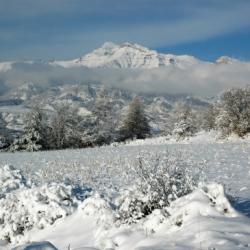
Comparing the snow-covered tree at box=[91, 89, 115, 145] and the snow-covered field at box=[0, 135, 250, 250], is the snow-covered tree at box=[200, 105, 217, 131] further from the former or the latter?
the snow-covered field at box=[0, 135, 250, 250]

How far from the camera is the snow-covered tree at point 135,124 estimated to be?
69.1 m

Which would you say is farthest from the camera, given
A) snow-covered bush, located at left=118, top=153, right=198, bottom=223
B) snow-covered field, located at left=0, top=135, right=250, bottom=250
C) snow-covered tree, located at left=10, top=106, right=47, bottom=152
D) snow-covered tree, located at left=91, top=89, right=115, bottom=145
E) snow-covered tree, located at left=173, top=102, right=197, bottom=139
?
snow-covered tree, located at left=91, top=89, right=115, bottom=145

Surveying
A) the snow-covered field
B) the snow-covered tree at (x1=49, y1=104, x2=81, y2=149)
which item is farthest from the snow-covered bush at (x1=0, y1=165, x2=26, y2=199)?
the snow-covered tree at (x1=49, y1=104, x2=81, y2=149)

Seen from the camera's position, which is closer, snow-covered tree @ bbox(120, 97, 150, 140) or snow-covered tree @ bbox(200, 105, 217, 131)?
snow-covered tree @ bbox(120, 97, 150, 140)

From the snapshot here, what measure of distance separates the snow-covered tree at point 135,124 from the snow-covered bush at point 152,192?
57376 mm

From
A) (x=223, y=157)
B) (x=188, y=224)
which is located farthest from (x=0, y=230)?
(x=223, y=157)

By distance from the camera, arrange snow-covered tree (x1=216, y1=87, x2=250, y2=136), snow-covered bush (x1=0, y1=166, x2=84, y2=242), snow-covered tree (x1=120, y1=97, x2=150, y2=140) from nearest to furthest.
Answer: snow-covered bush (x1=0, y1=166, x2=84, y2=242), snow-covered tree (x1=216, y1=87, x2=250, y2=136), snow-covered tree (x1=120, y1=97, x2=150, y2=140)

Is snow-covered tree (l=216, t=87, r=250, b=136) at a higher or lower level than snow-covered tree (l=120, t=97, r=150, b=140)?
higher

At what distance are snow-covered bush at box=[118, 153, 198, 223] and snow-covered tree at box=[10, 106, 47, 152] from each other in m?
46.2

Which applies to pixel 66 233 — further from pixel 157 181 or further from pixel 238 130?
pixel 238 130

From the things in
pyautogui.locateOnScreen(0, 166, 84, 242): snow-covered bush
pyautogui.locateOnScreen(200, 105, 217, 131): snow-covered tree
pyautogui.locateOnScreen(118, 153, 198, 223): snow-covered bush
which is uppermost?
pyautogui.locateOnScreen(118, 153, 198, 223): snow-covered bush

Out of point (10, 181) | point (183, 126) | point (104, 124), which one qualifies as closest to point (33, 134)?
point (104, 124)

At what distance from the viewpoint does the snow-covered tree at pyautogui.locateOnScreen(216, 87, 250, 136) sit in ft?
144

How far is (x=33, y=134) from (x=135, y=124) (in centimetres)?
1709
